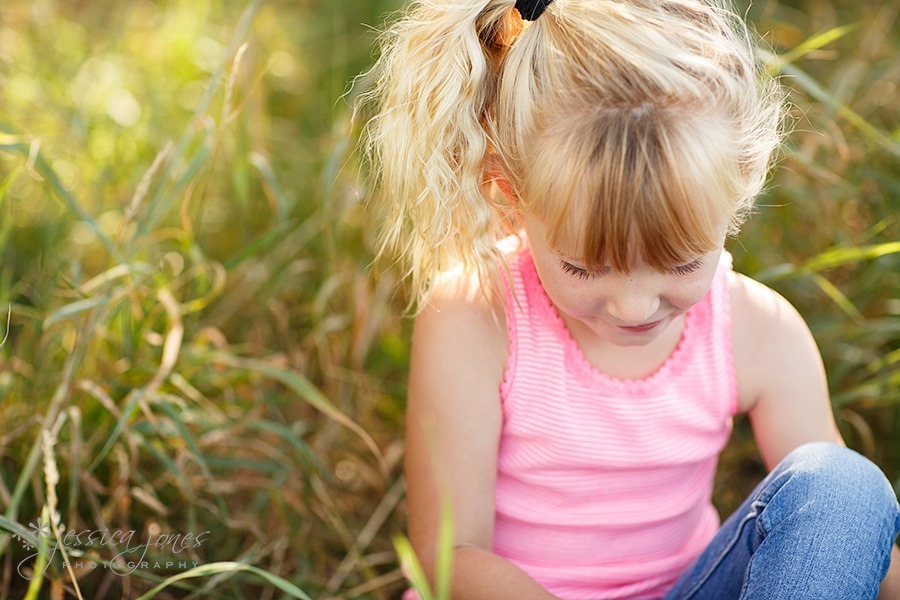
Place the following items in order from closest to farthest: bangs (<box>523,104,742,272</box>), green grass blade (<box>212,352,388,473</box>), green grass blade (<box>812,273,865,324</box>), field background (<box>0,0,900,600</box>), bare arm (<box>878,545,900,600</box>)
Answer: bangs (<box>523,104,742,272</box>) → bare arm (<box>878,545,900,600</box>) → green grass blade (<box>212,352,388,473</box>) → field background (<box>0,0,900,600</box>) → green grass blade (<box>812,273,865,324</box>)

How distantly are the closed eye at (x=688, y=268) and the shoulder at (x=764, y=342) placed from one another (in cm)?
26

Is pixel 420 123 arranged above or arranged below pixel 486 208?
above

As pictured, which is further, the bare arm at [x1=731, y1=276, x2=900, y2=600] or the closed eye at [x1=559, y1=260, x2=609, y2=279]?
the bare arm at [x1=731, y1=276, x2=900, y2=600]

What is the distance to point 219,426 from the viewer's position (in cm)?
161

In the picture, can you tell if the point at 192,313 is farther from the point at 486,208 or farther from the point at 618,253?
the point at 618,253

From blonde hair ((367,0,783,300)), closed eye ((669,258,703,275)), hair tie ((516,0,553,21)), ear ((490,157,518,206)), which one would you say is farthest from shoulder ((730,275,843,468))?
hair tie ((516,0,553,21))

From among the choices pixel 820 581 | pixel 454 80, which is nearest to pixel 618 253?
pixel 454 80

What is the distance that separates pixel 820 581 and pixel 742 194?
0.46 meters

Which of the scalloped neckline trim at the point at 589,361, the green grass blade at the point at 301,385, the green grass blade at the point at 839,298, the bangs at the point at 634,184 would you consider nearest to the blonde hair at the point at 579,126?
the bangs at the point at 634,184

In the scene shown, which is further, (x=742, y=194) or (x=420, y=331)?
(x=420, y=331)

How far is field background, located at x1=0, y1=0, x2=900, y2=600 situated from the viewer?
155 centimetres

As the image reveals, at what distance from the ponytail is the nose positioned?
0.21 meters

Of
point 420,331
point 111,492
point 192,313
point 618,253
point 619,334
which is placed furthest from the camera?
point 192,313

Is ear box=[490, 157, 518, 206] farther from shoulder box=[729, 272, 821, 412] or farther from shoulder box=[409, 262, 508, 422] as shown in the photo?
shoulder box=[729, 272, 821, 412]
